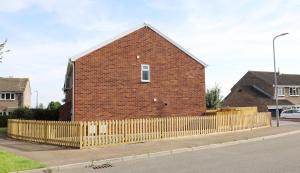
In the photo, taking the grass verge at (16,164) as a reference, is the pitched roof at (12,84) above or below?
above

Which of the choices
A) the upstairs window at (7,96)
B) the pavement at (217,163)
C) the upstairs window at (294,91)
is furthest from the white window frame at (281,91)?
the pavement at (217,163)

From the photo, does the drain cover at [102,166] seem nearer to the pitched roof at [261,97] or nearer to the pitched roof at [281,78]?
the pitched roof at [261,97]

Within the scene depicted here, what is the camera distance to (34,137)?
21547 millimetres

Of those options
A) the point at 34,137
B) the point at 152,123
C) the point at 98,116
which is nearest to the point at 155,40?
the point at 98,116

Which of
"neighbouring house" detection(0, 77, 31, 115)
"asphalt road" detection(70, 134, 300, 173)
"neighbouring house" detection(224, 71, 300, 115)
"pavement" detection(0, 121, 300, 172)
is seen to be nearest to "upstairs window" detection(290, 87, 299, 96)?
"neighbouring house" detection(224, 71, 300, 115)

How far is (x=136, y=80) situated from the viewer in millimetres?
28062

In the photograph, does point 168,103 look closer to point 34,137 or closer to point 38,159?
point 34,137

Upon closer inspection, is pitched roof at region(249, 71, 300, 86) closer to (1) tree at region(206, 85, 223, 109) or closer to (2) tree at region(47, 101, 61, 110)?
(1) tree at region(206, 85, 223, 109)

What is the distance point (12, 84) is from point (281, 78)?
131ft

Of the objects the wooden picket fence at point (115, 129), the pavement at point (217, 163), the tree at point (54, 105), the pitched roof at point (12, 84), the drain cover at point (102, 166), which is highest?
the pitched roof at point (12, 84)

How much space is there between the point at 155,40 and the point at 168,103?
14.3 feet

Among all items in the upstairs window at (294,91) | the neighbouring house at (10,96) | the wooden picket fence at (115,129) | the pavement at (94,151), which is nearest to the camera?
the pavement at (94,151)

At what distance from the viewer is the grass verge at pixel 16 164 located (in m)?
12.3

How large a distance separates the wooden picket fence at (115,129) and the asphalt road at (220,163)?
3.91 m
